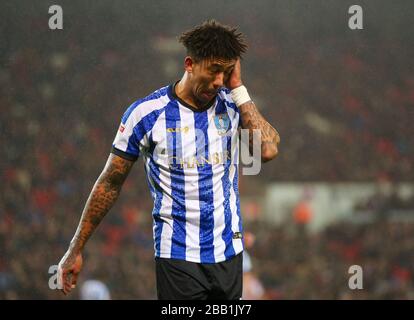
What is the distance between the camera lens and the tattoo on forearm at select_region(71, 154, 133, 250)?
3246mm

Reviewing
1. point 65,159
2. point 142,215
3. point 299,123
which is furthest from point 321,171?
point 65,159

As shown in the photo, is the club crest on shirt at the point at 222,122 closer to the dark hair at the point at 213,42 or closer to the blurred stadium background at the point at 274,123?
the dark hair at the point at 213,42

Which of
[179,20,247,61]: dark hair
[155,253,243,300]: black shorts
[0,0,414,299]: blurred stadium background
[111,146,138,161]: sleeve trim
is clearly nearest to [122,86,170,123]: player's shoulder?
[111,146,138,161]: sleeve trim

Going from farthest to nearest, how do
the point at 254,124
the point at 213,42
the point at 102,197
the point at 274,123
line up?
the point at 274,123 → the point at 102,197 → the point at 254,124 → the point at 213,42

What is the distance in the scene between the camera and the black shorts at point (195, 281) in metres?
3.09

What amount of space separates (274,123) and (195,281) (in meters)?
7.98

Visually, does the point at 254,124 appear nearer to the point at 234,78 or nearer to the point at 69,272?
the point at 234,78

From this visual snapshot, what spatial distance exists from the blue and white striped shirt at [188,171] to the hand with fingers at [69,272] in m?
0.35

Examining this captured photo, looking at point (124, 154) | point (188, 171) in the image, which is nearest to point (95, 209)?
point (124, 154)

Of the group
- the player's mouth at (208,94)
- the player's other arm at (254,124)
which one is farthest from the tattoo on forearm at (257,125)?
the player's mouth at (208,94)

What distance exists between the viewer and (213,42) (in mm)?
3049

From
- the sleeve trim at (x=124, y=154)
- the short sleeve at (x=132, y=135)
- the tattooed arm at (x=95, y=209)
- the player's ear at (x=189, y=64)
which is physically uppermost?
the player's ear at (x=189, y=64)

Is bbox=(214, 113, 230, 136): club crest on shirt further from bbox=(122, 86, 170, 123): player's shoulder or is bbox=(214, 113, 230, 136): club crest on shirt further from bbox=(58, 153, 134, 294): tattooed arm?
bbox=(58, 153, 134, 294): tattooed arm
